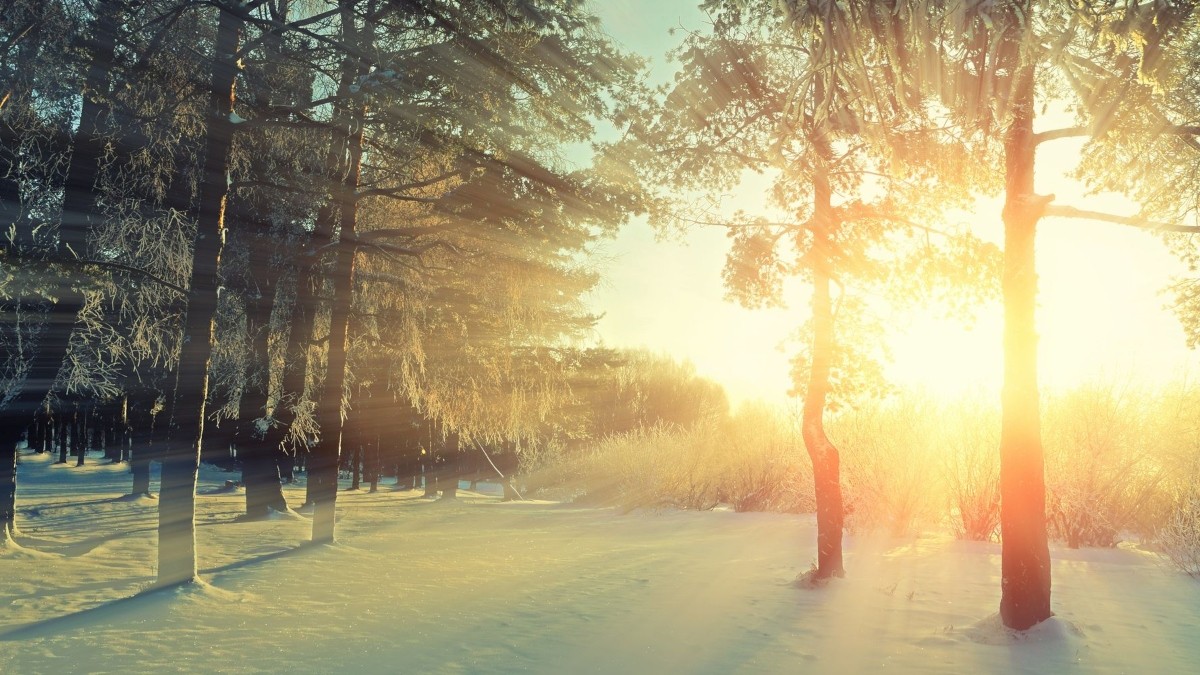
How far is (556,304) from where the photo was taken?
15.4 m

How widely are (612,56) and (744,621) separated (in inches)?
315

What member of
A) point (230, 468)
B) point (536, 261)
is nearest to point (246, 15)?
point (536, 261)

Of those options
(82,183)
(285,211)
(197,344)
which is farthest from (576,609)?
(285,211)

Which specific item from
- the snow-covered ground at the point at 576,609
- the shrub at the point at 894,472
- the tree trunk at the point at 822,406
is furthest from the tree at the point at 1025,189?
the shrub at the point at 894,472

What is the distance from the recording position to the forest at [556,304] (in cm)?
632

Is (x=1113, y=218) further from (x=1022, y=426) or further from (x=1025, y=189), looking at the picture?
(x=1022, y=426)

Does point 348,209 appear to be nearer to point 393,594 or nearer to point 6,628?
point 393,594

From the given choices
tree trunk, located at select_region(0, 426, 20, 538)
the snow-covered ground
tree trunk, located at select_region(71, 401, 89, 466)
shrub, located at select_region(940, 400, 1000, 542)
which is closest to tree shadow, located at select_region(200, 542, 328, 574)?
the snow-covered ground

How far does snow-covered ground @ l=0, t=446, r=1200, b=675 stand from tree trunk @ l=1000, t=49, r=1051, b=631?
326 millimetres

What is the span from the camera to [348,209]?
42.9ft

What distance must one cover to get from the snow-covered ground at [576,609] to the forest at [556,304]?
68mm

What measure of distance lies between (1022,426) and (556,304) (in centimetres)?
989

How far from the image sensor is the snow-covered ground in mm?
5914

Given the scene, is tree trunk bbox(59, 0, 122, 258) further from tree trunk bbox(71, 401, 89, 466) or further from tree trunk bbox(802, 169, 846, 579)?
tree trunk bbox(71, 401, 89, 466)
